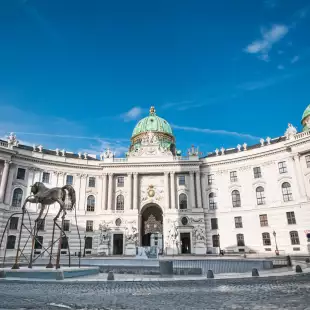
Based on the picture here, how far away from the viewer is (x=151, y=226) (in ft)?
175

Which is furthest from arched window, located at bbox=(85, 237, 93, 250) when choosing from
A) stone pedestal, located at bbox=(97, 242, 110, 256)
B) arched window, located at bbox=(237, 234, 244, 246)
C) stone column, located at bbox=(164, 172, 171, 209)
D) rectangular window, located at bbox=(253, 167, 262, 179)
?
rectangular window, located at bbox=(253, 167, 262, 179)

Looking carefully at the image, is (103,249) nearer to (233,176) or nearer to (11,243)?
(11,243)

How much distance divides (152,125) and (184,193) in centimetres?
2071

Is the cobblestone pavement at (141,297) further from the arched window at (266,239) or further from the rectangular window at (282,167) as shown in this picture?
the rectangular window at (282,167)

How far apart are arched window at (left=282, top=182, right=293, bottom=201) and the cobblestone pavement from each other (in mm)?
35936

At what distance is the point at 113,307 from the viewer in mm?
9109

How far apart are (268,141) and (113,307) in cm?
5094

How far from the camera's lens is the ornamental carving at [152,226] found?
53.0 m

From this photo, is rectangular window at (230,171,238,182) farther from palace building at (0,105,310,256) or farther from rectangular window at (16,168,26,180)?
rectangular window at (16,168,26,180)

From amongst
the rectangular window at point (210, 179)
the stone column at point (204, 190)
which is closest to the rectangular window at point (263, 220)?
the stone column at point (204, 190)

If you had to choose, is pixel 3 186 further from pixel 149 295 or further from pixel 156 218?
pixel 149 295

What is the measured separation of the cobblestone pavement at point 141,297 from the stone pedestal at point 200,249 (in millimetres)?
35825

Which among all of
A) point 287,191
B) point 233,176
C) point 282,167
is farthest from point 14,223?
point 282,167

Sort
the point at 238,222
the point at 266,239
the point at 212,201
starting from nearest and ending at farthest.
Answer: the point at 266,239, the point at 238,222, the point at 212,201
